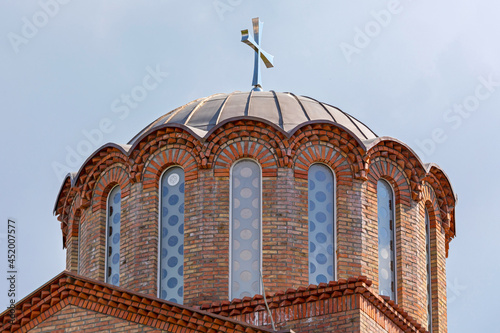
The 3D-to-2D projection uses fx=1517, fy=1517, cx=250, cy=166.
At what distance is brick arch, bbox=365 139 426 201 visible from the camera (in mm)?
33625

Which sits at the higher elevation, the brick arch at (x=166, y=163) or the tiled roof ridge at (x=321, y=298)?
the brick arch at (x=166, y=163)

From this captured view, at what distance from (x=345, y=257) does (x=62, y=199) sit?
7416 millimetres

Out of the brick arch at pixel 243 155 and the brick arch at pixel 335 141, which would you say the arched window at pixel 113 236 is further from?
the brick arch at pixel 335 141

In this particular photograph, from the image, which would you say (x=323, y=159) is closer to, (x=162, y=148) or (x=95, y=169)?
(x=162, y=148)

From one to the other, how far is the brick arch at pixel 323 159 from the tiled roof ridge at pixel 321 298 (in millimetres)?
3221

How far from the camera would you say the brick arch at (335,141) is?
33000mm

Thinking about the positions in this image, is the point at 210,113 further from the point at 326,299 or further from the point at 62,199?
the point at 326,299

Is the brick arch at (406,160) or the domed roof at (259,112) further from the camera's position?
the domed roof at (259,112)

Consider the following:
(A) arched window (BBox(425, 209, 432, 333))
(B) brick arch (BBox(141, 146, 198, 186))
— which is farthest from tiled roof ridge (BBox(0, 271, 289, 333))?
(A) arched window (BBox(425, 209, 432, 333))

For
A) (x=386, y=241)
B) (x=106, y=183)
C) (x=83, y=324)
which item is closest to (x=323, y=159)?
(x=386, y=241)

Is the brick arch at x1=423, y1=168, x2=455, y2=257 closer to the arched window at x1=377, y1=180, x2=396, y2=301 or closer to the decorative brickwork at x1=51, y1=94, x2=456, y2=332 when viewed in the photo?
the decorative brickwork at x1=51, y1=94, x2=456, y2=332

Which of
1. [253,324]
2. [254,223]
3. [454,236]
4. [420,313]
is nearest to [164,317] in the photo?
[253,324]

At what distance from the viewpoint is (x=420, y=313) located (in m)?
33.2

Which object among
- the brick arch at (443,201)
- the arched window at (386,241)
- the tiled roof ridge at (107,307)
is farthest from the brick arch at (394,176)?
the tiled roof ridge at (107,307)
